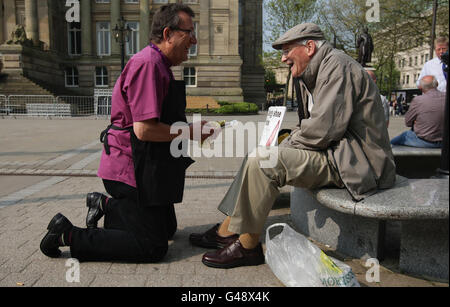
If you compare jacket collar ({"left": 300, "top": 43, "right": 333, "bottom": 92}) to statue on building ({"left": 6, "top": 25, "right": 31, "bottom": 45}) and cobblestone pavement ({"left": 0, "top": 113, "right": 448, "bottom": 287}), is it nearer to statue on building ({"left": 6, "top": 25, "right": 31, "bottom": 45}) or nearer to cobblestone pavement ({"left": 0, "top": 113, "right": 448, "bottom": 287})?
cobblestone pavement ({"left": 0, "top": 113, "right": 448, "bottom": 287})

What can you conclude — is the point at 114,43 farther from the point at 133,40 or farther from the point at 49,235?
the point at 49,235

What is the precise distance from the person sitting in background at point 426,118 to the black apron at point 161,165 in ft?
11.5

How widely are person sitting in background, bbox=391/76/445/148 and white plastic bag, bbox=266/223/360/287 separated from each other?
326 centimetres

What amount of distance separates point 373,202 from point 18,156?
7.93 m

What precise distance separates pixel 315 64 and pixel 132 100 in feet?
4.40

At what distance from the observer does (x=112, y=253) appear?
2.83 m

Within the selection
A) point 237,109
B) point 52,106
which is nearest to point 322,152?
point 52,106

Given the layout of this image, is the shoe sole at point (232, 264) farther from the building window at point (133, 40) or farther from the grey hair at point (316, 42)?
the building window at point (133, 40)

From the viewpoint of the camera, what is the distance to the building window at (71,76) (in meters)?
36.1

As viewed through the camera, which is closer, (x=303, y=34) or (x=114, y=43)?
(x=303, y=34)

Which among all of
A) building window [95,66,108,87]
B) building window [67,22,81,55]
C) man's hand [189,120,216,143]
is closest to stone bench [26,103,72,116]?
building window [95,66,108,87]

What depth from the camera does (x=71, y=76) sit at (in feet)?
119
